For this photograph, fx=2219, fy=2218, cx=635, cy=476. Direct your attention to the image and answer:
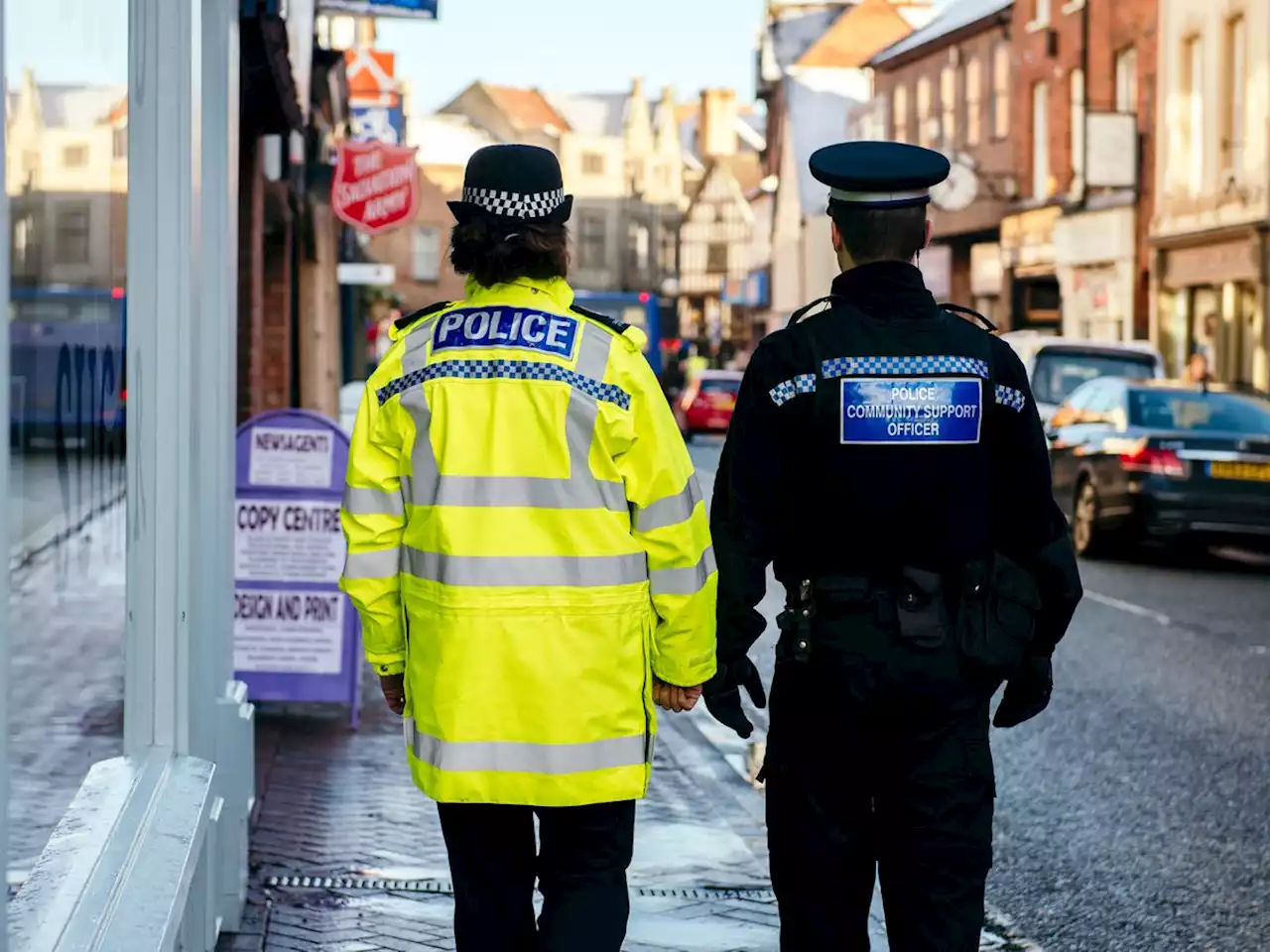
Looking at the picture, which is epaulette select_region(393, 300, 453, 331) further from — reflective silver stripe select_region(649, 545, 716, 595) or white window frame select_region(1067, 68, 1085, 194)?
white window frame select_region(1067, 68, 1085, 194)

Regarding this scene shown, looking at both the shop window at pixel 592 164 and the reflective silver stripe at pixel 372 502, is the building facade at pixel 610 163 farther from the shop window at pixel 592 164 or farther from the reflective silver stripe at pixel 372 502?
the reflective silver stripe at pixel 372 502

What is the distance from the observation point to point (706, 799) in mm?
7965

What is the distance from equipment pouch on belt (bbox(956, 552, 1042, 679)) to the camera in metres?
4.15

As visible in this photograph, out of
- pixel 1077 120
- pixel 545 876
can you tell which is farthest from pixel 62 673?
pixel 1077 120

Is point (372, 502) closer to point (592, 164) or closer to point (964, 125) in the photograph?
point (964, 125)

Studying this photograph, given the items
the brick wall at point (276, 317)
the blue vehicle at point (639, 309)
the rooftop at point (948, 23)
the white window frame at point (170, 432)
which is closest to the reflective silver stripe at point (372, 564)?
the white window frame at point (170, 432)

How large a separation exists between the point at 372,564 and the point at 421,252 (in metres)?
93.6

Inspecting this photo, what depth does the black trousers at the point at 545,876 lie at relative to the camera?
4113 millimetres

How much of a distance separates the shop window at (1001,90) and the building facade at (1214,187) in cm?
988

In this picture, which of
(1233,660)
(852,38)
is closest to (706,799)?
(1233,660)

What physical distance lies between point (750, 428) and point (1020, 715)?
0.85 metres

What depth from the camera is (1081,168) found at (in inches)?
1463

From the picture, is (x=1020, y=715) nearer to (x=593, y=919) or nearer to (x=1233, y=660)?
(x=593, y=919)

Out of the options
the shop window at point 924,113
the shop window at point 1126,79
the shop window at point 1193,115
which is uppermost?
the shop window at point 924,113
